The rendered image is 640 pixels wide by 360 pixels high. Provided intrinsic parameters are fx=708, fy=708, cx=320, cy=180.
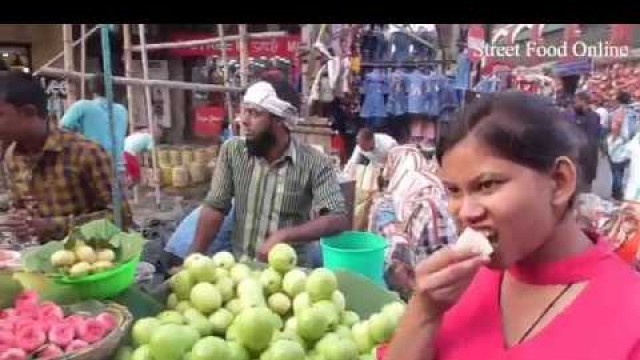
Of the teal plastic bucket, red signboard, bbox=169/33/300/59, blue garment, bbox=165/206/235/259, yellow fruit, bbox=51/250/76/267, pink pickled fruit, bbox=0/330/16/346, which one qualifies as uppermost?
red signboard, bbox=169/33/300/59

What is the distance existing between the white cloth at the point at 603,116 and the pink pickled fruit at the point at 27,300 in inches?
90.7

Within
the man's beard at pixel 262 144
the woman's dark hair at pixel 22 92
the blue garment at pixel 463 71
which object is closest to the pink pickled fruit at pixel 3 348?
the woman's dark hair at pixel 22 92

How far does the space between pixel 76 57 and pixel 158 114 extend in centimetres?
76

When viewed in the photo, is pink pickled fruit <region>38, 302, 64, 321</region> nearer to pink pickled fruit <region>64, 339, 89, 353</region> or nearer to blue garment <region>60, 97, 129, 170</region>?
pink pickled fruit <region>64, 339, 89, 353</region>

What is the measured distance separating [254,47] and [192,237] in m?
1.69

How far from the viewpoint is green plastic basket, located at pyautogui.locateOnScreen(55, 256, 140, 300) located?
59.3 inches

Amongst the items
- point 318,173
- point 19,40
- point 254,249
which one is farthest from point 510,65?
point 19,40

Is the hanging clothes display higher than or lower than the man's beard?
higher

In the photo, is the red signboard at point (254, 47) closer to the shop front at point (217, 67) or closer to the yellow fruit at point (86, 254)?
the shop front at point (217, 67)

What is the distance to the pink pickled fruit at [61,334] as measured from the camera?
129cm

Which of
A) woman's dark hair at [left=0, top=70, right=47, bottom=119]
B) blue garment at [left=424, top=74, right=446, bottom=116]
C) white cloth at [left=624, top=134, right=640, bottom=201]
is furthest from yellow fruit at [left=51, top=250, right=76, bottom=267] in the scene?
blue garment at [left=424, top=74, right=446, bottom=116]

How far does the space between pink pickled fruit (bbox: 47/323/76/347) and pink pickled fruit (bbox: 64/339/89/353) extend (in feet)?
0.04

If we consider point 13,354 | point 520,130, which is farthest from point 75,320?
point 520,130

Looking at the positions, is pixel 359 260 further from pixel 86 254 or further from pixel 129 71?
pixel 129 71
